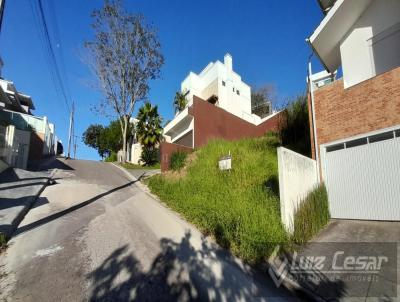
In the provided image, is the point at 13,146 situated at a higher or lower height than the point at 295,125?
lower

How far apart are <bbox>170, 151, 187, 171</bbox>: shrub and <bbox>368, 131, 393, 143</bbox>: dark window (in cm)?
960

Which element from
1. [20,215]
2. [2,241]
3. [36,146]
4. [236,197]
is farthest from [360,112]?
[36,146]

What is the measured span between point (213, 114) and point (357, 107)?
13.9 metres

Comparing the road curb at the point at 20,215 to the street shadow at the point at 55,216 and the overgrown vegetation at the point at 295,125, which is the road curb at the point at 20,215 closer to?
the street shadow at the point at 55,216

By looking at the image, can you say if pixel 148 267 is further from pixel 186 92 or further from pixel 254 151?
pixel 186 92

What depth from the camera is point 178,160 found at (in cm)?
1509

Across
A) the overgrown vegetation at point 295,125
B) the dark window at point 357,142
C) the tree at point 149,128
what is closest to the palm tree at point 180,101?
the tree at point 149,128

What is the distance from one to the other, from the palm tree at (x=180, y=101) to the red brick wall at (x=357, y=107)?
74.1ft

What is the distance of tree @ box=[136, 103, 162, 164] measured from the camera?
25.8 metres

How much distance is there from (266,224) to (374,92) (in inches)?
186

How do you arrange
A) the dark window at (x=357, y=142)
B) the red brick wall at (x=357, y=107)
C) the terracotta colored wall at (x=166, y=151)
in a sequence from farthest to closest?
the terracotta colored wall at (x=166, y=151), the dark window at (x=357, y=142), the red brick wall at (x=357, y=107)

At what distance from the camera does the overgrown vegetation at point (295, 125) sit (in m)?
13.1

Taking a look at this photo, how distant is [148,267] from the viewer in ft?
16.1

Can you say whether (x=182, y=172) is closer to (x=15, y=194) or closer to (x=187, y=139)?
(x=15, y=194)
